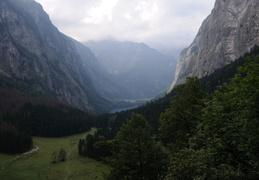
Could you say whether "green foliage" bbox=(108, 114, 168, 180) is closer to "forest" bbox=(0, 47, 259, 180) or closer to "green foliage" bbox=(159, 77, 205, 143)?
"forest" bbox=(0, 47, 259, 180)

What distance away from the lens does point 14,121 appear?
126 metres

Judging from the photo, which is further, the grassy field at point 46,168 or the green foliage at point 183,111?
the grassy field at point 46,168

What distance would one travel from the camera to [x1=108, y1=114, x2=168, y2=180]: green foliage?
24.3m

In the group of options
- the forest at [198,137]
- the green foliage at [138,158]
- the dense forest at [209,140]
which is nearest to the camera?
the dense forest at [209,140]

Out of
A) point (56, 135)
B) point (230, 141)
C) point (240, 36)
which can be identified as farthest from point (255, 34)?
point (230, 141)

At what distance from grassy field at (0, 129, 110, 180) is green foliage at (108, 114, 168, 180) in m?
44.5

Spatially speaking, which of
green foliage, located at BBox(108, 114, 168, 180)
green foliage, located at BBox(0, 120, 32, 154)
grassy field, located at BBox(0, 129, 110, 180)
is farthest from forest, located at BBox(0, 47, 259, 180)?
green foliage, located at BBox(0, 120, 32, 154)

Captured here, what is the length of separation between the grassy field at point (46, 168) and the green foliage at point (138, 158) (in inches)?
1751

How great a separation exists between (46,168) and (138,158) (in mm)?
62421

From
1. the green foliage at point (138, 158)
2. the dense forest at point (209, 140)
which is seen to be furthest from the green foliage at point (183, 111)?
the green foliage at point (138, 158)

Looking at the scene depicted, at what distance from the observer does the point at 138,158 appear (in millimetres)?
24734

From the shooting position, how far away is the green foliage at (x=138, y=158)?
24.3 meters

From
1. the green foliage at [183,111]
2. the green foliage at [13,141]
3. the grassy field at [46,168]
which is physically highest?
the green foliage at [183,111]

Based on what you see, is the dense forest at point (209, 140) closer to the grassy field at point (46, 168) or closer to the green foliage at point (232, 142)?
the green foliage at point (232, 142)
